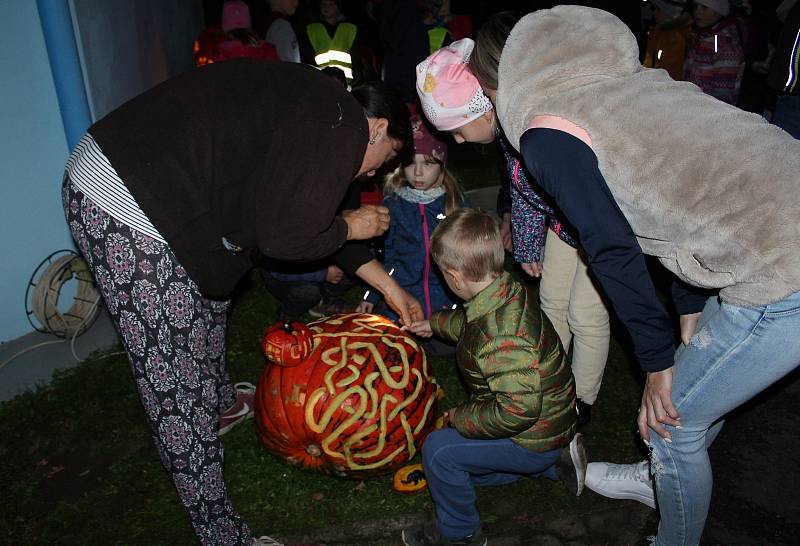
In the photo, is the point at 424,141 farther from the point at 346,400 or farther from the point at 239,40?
the point at 239,40

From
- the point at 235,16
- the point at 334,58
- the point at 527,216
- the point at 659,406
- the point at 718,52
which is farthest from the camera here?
the point at 235,16

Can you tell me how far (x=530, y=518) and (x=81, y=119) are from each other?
3617 millimetres

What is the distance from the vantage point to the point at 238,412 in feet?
12.0

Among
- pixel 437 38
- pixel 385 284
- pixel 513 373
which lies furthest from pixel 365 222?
pixel 437 38

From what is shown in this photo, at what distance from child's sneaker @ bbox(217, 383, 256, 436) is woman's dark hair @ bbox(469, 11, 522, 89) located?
2.11 metres

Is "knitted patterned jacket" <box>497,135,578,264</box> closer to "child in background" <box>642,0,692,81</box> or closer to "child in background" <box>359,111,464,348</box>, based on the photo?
"child in background" <box>359,111,464,348</box>

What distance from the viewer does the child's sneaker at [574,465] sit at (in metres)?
3.08

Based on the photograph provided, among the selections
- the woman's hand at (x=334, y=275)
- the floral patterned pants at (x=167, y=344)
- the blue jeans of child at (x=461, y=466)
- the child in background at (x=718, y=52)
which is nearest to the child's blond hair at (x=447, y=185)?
the woman's hand at (x=334, y=275)

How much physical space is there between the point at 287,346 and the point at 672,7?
20.4 feet

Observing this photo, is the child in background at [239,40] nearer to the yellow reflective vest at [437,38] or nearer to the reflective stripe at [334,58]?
the reflective stripe at [334,58]

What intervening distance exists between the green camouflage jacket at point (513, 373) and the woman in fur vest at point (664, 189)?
48 centimetres

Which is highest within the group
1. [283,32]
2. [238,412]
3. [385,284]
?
[385,284]

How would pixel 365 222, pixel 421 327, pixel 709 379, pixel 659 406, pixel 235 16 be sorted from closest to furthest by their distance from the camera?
A: pixel 709 379, pixel 659 406, pixel 365 222, pixel 421 327, pixel 235 16

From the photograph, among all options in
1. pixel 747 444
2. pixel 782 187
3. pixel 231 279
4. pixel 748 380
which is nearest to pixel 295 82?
pixel 231 279
